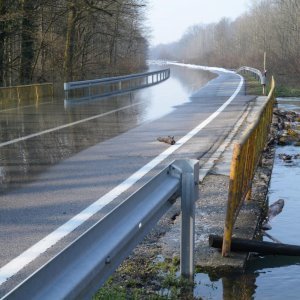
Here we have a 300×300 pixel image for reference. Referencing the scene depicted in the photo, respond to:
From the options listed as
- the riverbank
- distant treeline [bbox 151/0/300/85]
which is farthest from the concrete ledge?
distant treeline [bbox 151/0/300/85]

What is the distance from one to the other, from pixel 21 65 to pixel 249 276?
2890 centimetres

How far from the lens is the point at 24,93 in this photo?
2402 centimetres

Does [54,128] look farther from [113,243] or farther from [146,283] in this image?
[113,243]

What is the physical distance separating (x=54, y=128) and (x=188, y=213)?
10.9 meters

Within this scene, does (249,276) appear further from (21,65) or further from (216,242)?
→ (21,65)

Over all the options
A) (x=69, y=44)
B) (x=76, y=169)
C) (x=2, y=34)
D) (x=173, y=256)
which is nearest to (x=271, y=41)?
(x=69, y=44)

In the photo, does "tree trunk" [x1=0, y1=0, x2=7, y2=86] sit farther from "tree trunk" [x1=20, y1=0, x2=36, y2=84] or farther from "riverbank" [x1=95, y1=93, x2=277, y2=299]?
"riverbank" [x1=95, y1=93, x2=277, y2=299]

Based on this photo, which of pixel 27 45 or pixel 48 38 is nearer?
pixel 27 45

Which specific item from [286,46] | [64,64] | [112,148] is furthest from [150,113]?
[286,46]

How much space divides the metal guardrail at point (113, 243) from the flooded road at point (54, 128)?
4158mm

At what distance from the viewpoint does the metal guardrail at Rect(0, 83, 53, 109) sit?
2216cm

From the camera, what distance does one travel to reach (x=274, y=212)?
7.59 m

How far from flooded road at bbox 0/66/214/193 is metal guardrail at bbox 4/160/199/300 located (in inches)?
164

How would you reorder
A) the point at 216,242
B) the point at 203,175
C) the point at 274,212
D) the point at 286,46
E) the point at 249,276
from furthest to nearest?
1. the point at 286,46
2. the point at 203,175
3. the point at 274,212
4. the point at 216,242
5. the point at 249,276
